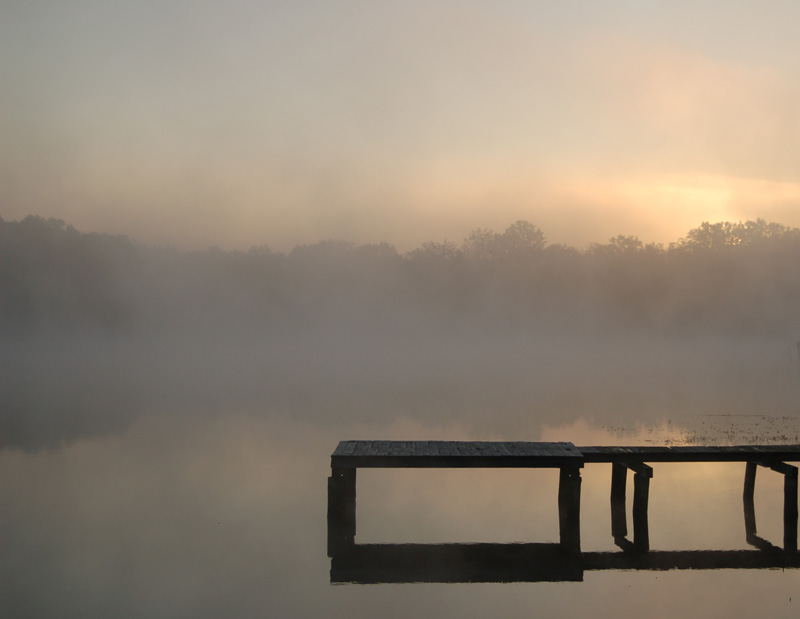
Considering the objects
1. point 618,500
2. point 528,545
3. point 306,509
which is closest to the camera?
point 528,545

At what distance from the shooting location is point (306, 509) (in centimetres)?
1575

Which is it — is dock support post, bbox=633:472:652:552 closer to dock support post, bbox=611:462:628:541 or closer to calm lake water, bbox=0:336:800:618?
calm lake water, bbox=0:336:800:618

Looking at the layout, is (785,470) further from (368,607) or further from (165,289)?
(165,289)

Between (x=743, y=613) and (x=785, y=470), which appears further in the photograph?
(x=785, y=470)

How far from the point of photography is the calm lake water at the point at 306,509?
1026cm

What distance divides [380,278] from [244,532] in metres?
159

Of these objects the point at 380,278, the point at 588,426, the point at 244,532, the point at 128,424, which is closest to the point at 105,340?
the point at 380,278

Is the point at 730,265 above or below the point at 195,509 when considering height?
above

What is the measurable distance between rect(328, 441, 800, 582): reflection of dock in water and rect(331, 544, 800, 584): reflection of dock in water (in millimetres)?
16

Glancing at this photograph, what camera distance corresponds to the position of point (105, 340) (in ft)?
453

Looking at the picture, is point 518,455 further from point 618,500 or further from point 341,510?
point 618,500

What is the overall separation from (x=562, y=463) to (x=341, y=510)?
3.72m

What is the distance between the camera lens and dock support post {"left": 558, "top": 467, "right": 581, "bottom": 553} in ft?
39.3

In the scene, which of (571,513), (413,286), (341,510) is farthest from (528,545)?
(413,286)
